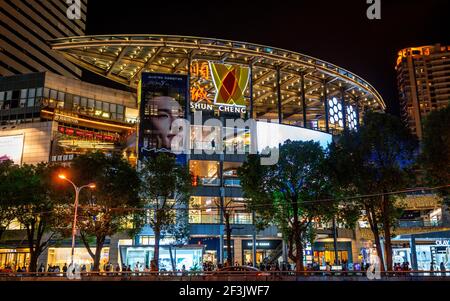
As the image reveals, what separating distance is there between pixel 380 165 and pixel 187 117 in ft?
119

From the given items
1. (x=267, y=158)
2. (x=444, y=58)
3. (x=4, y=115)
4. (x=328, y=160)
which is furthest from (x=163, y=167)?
(x=444, y=58)

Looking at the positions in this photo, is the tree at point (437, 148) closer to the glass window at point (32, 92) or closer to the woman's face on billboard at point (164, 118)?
the woman's face on billboard at point (164, 118)

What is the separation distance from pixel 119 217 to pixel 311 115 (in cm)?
6812

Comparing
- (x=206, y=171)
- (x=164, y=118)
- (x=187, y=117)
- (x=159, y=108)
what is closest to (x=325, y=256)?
(x=206, y=171)

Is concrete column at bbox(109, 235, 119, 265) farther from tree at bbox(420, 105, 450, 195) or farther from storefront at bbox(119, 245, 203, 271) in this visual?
tree at bbox(420, 105, 450, 195)

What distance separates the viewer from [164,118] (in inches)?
2648

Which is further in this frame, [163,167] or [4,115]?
[4,115]

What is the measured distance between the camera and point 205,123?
6944cm

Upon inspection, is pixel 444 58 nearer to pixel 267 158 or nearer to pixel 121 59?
pixel 121 59

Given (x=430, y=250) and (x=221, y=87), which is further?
(x=221, y=87)

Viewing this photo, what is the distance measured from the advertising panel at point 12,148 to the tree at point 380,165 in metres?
54.2

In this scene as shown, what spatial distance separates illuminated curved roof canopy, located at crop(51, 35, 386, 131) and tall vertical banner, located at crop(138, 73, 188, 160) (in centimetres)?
577

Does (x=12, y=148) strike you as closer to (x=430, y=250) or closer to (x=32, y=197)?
(x=32, y=197)

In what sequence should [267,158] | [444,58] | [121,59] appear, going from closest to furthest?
[267,158]
[121,59]
[444,58]
